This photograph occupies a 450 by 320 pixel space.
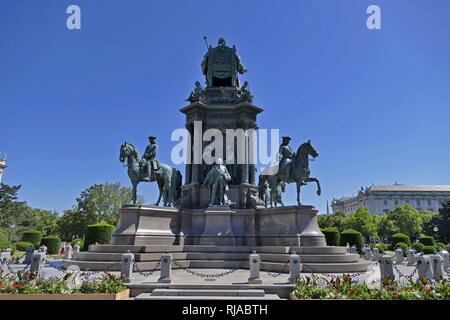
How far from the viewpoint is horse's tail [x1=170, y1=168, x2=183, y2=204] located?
2214 cm

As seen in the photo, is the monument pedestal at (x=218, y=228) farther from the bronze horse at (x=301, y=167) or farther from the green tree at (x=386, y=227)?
the green tree at (x=386, y=227)

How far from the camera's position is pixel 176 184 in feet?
73.9

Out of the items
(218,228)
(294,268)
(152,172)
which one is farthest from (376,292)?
(152,172)

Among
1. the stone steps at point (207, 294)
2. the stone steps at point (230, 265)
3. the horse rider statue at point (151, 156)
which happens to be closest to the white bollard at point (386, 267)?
the stone steps at point (230, 265)

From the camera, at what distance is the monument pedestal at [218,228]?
18.6 meters

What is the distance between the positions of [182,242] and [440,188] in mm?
166495

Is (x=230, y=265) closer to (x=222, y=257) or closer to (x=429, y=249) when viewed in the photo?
(x=222, y=257)

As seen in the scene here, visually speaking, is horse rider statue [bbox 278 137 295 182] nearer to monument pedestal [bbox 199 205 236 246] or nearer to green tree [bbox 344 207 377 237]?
monument pedestal [bbox 199 205 236 246]

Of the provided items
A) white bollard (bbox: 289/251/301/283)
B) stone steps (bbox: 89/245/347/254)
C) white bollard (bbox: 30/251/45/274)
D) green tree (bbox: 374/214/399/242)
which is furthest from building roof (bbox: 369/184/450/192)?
white bollard (bbox: 30/251/45/274)

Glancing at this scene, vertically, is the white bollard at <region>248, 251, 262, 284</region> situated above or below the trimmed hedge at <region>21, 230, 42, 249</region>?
above

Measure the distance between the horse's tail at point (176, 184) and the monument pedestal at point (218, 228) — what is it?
148 inches

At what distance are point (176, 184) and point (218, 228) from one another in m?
5.40

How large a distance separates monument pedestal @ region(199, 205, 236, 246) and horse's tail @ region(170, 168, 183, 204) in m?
3.76
